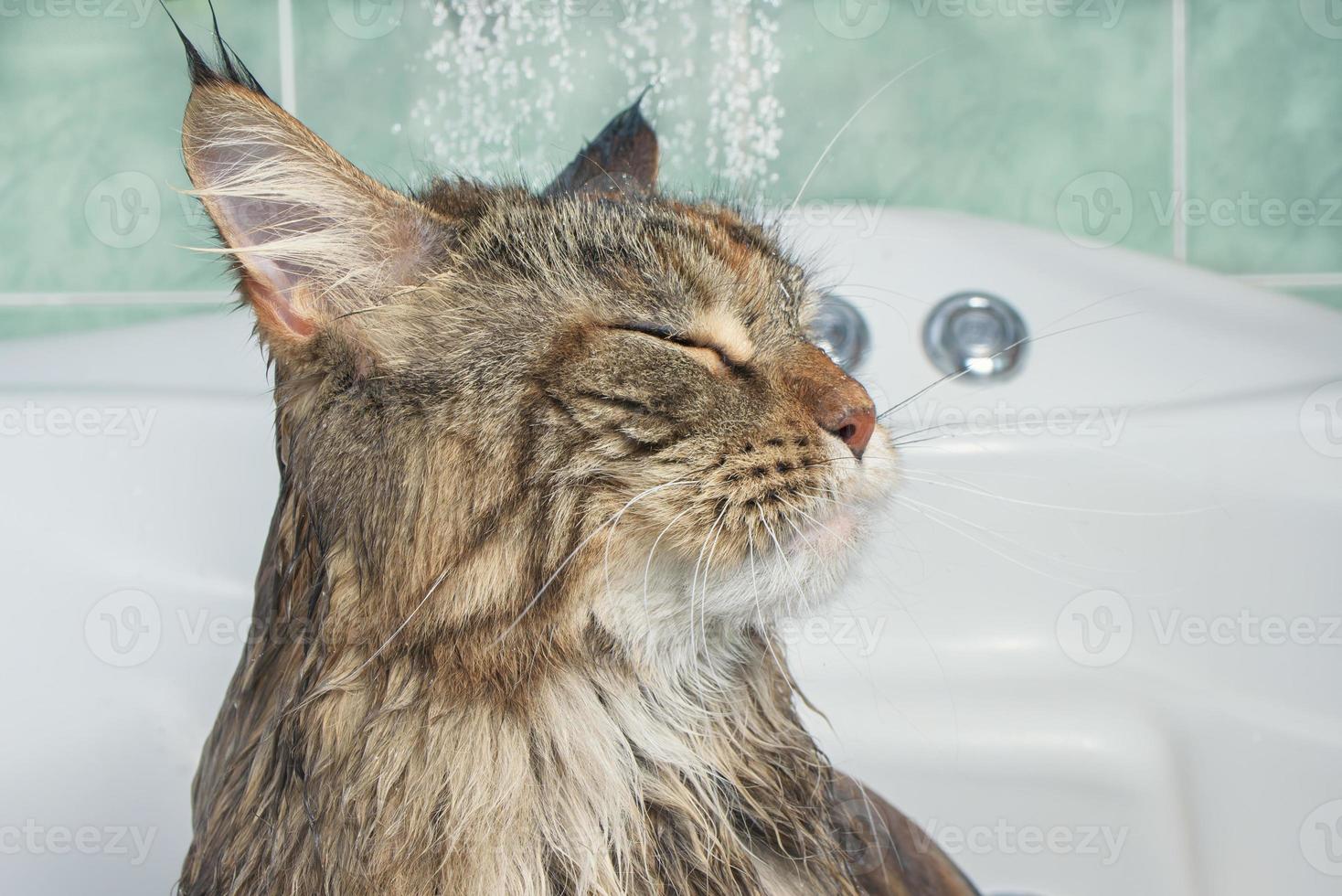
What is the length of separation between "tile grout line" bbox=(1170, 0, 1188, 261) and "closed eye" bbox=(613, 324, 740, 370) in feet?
5.34

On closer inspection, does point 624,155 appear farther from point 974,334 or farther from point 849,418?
point 974,334

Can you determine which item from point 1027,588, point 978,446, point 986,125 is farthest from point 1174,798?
point 986,125

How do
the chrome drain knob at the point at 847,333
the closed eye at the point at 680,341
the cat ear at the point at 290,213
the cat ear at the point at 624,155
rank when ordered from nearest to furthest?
the cat ear at the point at 290,213
the closed eye at the point at 680,341
the cat ear at the point at 624,155
the chrome drain knob at the point at 847,333

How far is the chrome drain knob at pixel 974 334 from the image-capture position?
6.23 feet

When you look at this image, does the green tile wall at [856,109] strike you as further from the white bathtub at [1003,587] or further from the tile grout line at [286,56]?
the white bathtub at [1003,587]

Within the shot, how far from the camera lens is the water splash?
2.18 m

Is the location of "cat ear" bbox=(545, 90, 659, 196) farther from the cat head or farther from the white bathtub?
the white bathtub

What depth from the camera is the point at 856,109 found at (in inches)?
87.0

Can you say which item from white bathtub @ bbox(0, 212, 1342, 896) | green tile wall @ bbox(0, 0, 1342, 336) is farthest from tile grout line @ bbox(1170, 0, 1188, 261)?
white bathtub @ bbox(0, 212, 1342, 896)

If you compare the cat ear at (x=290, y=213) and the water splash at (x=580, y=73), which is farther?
the water splash at (x=580, y=73)

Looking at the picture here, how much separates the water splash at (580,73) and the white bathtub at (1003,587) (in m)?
0.47

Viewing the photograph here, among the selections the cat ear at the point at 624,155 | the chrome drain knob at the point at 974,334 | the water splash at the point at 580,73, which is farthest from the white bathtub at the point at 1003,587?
the cat ear at the point at 624,155

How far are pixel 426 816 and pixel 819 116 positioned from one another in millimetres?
Answer: 1721

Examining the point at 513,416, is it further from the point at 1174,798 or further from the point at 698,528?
the point at 1174,798
